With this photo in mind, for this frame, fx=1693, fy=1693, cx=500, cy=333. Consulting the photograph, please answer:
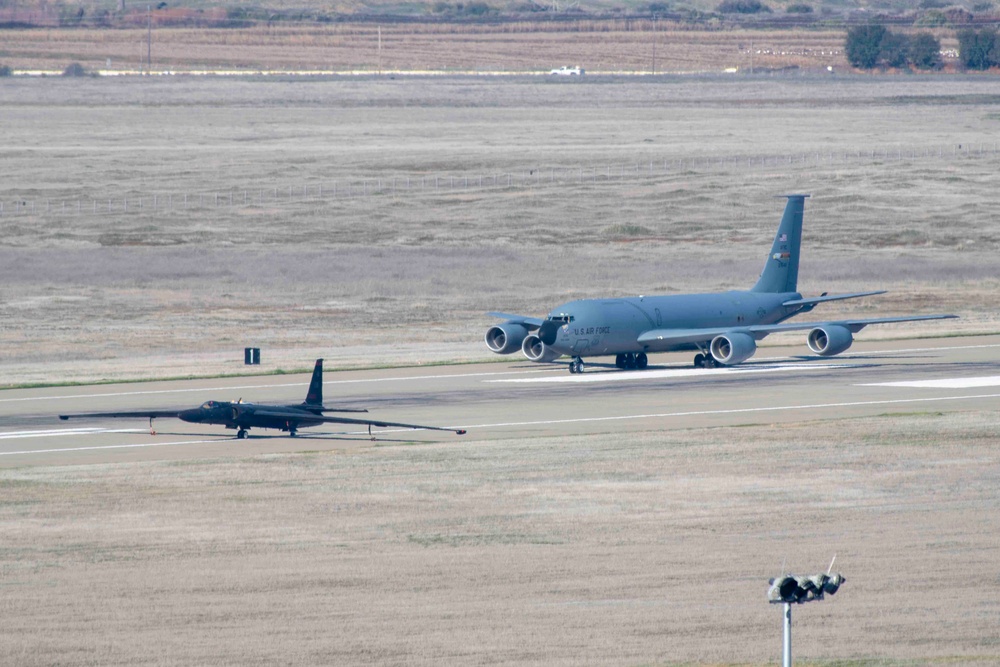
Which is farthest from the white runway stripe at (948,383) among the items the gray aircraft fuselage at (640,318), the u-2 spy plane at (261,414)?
the u-2 spy plane at (261,414)

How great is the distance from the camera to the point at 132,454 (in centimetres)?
4525

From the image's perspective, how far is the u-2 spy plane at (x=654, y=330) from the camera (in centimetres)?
6172

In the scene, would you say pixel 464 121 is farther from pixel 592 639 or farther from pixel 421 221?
pixel 592 639

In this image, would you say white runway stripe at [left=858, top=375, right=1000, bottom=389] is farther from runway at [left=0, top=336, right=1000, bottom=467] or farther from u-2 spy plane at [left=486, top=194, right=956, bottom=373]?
u-2 spy plane at [left=486, top=194, right=956, bottom=373]

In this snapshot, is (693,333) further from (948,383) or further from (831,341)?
(948,383)

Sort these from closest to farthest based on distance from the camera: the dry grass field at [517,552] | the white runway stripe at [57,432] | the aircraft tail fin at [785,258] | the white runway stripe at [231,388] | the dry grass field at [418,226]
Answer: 1. the dry grass field at [517,552]
2. the white runway stripe at [57,432]
3. the white runway stripe at [231,388]
4. the aircraft tail fin at [785,258]
5. the dry grass field at [418,226]

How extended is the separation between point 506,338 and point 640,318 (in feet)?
16.7

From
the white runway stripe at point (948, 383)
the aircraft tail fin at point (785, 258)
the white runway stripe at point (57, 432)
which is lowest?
the white runway stripe at point (57, 432)

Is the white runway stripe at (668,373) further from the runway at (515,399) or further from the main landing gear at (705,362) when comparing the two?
the main landing gear at (705,362)

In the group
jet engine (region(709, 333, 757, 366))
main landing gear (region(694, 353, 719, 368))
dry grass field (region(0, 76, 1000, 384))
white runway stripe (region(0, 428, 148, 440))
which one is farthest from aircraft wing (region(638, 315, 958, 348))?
white runway stripe (region(0, 428, 148, 440))

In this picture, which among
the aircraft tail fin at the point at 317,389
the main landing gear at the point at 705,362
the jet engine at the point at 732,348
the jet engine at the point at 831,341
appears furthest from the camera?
the jet engine at the point at 831,341

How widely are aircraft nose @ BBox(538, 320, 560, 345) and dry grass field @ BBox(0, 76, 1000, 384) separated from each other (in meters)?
7.64

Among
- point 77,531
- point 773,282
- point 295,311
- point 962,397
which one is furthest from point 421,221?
point 77,531

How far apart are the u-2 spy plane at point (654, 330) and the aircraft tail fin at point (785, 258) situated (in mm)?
1955
